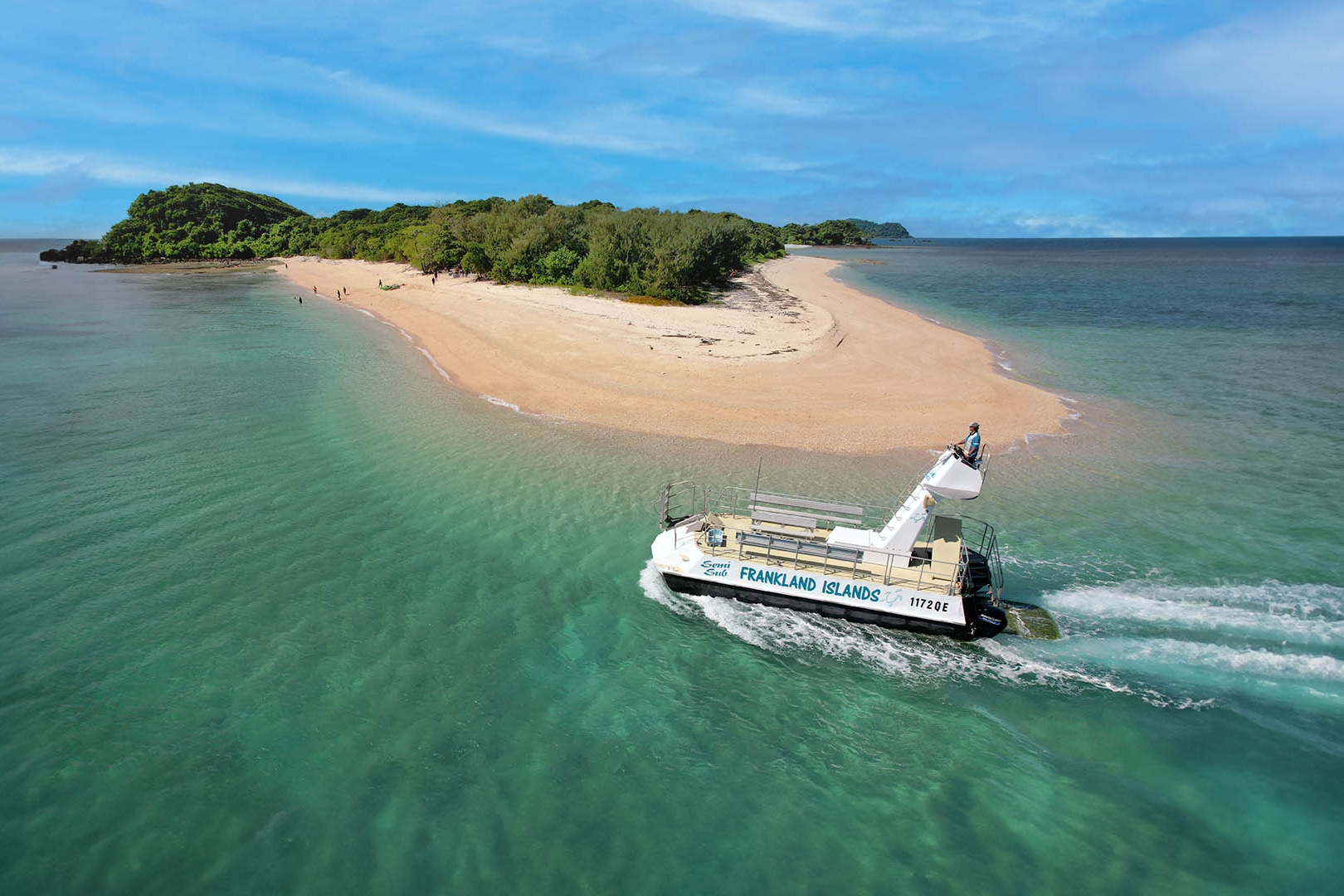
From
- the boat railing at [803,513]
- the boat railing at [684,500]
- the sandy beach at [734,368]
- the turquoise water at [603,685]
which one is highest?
the sandy beach at [734,368]

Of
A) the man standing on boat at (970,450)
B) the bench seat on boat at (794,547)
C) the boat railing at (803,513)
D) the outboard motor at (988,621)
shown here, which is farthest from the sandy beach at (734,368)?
the outboard motor at (988,621)

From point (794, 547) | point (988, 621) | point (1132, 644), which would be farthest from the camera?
point (794, 547)

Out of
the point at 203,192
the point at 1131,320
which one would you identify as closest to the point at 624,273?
the point at 1131,320

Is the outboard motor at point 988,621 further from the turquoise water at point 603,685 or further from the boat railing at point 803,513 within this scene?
the boat railing at point 803,513

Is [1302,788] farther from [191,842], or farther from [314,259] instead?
[314,259]

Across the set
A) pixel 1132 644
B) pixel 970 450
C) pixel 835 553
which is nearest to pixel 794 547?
pixel 835 553

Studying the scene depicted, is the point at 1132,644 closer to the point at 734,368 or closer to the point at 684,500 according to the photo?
the point at 684,500
